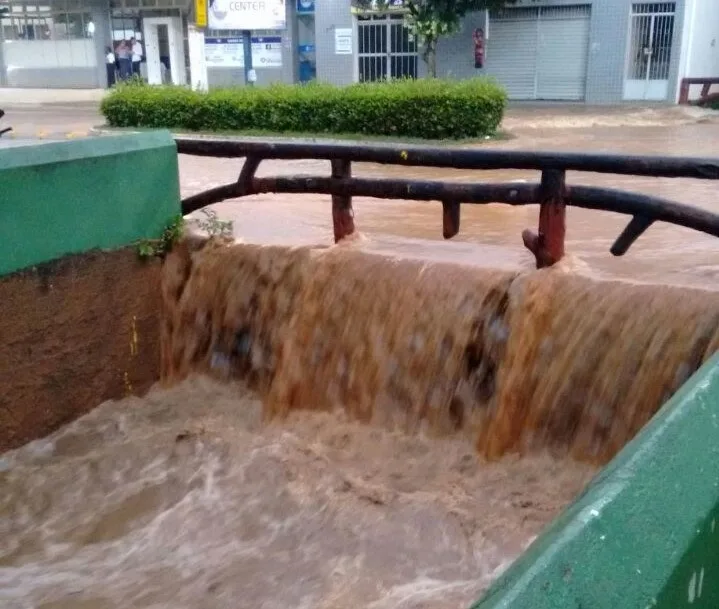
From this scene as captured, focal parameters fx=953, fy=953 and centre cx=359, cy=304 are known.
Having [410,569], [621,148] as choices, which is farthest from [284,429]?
[621,148]

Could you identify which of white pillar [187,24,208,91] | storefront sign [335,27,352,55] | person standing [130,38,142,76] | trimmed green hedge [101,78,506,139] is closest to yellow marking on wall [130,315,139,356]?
trimmed green hedge [101,78,506,139]

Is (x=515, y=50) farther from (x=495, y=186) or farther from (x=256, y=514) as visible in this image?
(x=256, y=514)

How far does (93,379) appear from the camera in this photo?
582 cm

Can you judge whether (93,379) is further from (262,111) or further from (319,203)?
(262,111)

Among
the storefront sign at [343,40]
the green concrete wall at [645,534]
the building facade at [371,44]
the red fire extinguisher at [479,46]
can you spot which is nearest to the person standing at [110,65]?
the building facade at [371,44]

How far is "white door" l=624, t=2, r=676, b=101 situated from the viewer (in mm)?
21391

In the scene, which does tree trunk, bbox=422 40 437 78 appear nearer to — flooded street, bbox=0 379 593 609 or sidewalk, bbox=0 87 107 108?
sidewalk, bbox=0 87 107 108

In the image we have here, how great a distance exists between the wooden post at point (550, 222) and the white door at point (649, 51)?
1809 cm

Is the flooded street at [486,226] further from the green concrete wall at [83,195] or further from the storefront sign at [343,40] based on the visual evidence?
the storefront sign at [343,40]

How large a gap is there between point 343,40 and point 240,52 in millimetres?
3649

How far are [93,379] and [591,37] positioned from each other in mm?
18986

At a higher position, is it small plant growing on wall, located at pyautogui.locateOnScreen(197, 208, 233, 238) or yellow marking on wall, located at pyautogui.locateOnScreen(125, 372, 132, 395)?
small plant growing on wall, located at pyautogui.locateOnScreen(197, 208, 233, 238)

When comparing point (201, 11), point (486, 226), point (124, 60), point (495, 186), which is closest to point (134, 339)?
point (495, 186)

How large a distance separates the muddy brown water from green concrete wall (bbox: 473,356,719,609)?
7.56 ft
